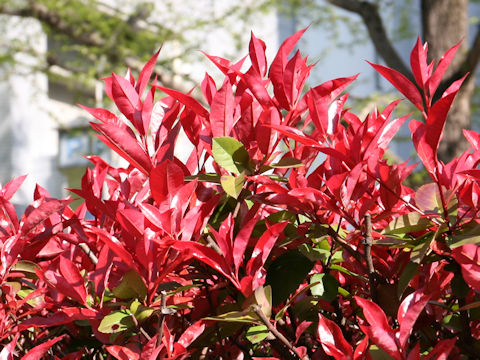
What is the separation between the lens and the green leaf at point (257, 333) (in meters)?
0.60

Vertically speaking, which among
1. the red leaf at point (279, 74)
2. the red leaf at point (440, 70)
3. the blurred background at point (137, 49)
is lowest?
the blurred background at point (137, 49)

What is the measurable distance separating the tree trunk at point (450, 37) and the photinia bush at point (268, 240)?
12.4 ft

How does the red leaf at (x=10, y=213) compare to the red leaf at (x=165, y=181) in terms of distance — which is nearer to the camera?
the red leaf at (x=165, y=181)

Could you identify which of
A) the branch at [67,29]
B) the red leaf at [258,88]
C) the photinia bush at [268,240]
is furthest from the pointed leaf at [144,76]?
the branch at [67,29]

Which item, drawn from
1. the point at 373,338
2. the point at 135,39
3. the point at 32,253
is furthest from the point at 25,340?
the point at 135,39

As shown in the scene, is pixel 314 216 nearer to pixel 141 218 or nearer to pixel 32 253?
pixel 141 218

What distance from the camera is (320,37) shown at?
11219mm

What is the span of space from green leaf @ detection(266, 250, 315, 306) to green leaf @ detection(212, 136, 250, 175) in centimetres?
10

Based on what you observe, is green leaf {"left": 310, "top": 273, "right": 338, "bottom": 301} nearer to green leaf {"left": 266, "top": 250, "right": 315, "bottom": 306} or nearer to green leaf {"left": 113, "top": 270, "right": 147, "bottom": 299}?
green leaf {"left": 266, "top": 250, "right": 315, "bottom": 306}

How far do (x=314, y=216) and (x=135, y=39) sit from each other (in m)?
6.85

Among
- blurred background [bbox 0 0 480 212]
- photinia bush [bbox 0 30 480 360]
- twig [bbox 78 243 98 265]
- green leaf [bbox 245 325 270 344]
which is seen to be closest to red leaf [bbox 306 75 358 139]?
photinia bush [bbox 0 30 480 360]

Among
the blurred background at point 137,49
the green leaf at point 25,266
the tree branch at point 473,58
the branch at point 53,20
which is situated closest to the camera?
the green leaf at point 25,266

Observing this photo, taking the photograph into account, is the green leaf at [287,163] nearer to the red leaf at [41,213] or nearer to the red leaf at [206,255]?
the red leaf at [206,255]

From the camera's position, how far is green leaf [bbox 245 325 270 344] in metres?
0.60
